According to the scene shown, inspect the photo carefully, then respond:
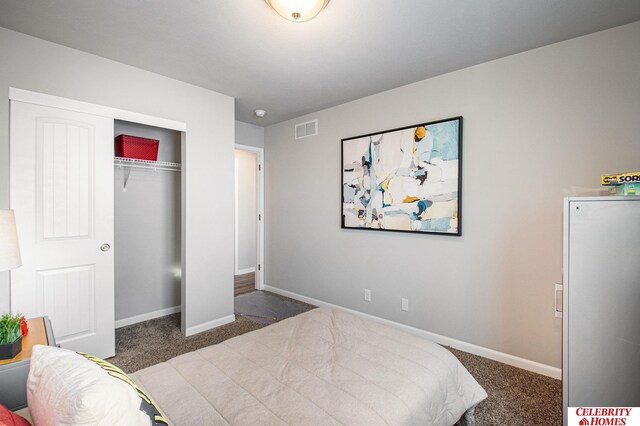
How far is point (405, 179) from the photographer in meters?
3.16

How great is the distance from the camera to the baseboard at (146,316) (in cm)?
343

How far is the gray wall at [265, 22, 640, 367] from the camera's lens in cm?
222

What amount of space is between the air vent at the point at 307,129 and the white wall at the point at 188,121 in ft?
3.43

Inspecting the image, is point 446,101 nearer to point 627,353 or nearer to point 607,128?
point 607,128

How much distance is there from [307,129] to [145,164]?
2.01 meters

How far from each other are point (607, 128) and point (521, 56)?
0.85 metres

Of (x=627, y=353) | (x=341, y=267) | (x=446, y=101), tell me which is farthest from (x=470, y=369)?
(x=446, y=101)

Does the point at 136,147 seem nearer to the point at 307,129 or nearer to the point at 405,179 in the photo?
the point at 307,129

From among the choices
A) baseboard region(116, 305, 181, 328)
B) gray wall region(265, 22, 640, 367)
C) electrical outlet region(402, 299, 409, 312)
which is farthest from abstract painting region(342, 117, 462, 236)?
baseboard region(116, 305, 181, 328)

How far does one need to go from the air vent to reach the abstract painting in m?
0.57

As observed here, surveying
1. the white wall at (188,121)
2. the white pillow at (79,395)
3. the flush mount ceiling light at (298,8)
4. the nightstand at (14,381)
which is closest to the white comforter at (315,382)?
the white pillow at (79,395)

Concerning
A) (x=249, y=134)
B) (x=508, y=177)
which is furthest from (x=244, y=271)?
(x=508, y=177)

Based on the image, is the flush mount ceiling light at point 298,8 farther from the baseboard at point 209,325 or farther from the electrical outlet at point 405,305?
the baseboard at point 209,325

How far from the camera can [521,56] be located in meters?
2.51
